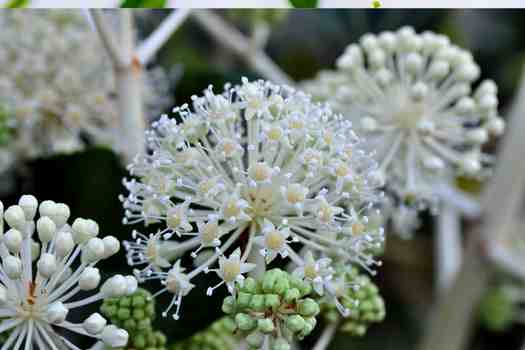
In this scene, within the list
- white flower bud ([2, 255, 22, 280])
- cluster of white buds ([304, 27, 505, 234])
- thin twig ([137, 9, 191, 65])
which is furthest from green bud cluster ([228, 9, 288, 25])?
white flower bud ([2, 255, 22, 280])

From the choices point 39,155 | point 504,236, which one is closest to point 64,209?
point 39,155

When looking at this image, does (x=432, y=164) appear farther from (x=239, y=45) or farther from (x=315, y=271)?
(x=239, y=45)

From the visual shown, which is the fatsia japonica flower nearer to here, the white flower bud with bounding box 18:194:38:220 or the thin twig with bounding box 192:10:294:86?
the white flower bud with bounding box 18:194:38:220

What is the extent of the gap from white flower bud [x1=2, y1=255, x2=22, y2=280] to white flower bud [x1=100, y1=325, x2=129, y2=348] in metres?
0.11

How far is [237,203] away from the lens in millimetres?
900

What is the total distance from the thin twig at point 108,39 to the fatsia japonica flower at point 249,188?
30 cm

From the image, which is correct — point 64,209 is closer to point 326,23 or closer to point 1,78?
point 1,78

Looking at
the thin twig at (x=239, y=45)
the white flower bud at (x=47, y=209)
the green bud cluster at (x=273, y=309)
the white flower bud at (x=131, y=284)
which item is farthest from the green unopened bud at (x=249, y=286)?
the thin twig at (x=239, y=45)

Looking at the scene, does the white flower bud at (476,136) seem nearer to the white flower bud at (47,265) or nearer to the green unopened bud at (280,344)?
the green unopened bud at (280,344)

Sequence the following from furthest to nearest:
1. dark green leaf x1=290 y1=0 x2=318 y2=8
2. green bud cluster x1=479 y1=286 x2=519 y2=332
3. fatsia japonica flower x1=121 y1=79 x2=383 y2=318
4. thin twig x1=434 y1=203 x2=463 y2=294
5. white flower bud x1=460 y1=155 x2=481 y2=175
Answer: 1. green bud cluster x1=479 y1=286 x2=519 y2=332
2. thin twig x1=434 y1=203 x2=463 y2=294
3. white flower bud x1=460 y1=155 x2=481 y2=175
4. dark green leaf x1=290 y1=0 x2=318 y2=8
5. fatsia japonica flower x1=121 y1=79 x2=383 y2=318

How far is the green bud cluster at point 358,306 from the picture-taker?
1.03m

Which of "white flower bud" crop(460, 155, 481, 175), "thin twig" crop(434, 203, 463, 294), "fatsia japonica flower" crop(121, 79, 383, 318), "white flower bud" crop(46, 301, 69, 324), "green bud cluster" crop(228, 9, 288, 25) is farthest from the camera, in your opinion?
"thin twig" crop(434, 203, 463, 294)

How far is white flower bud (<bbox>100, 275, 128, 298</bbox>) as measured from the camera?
86 centimetres

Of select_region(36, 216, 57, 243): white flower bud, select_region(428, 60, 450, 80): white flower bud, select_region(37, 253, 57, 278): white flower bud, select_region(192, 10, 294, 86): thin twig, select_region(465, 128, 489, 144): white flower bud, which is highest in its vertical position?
select_region(192, 10, 294, 86): thin twig
